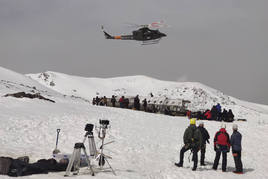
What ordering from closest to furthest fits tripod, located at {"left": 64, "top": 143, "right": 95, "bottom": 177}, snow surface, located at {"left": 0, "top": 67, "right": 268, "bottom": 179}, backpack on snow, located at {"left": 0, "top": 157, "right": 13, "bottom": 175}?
backpack on snow, located at {"left": 0, "top": 157, "right": 13, "bottom": 175}, tripod, located at {"left": 64, "top": 143, "right": 95, "bottom": 177}, snow surface, located at {"left": 0, "top": 67, "right": 268, "bottom": 179}

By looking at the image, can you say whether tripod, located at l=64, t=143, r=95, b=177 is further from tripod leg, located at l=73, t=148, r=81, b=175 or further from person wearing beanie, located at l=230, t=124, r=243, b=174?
person wearing beanie, located at l=230, t=124, r=243, b=174

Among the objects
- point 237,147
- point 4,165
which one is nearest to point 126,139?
point 237,147

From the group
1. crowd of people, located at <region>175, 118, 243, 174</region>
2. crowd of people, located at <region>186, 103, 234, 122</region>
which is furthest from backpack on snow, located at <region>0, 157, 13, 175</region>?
crowd of people, located at <region>186, 103, 234, 122</region>

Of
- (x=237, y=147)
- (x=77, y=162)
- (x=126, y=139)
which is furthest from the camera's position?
(x=126, y=139)

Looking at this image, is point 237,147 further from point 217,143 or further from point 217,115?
point 217,115

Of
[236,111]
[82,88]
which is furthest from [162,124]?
[82,88]

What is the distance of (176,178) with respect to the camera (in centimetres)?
1027

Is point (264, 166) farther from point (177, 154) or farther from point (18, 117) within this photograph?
point (18, 117)

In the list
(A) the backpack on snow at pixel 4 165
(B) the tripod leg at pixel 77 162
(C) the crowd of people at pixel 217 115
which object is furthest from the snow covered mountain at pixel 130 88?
(A) the backpack on snow at pixel 4 165

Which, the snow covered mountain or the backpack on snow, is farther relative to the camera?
the snow covered mountain

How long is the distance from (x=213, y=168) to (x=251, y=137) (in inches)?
423

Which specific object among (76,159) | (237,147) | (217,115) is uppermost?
(217,115)

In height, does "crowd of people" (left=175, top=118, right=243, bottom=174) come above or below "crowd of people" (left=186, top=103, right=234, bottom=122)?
below

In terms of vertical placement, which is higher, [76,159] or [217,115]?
[217,115]
